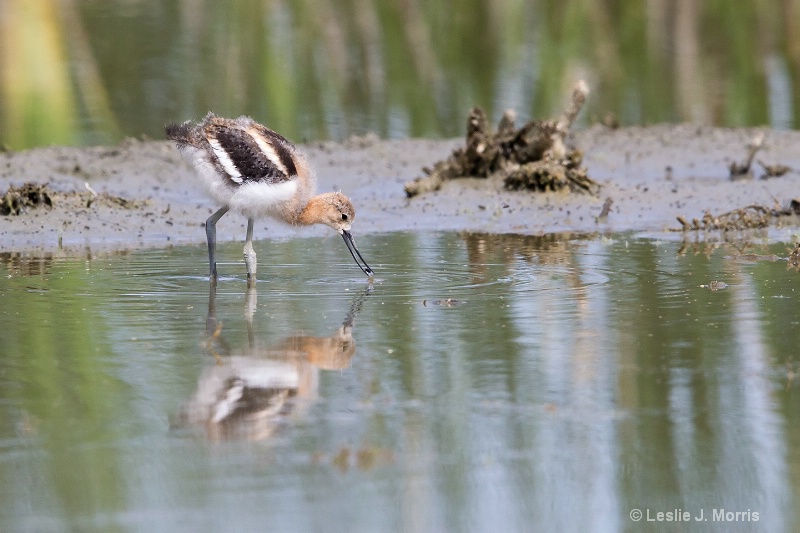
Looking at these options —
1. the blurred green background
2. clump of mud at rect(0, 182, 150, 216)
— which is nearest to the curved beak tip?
clump of mud at rect(0, 182, 150, 216)

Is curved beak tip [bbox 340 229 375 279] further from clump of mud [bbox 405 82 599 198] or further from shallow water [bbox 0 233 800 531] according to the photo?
clump of mud [bbox 405 82 599 198]

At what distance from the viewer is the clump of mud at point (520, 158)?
10680 mm

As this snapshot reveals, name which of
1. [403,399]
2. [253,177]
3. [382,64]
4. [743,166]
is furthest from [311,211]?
[382,64]

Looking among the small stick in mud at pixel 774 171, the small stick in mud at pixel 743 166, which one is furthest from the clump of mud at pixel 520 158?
the small stick in mud at pixel 774 171

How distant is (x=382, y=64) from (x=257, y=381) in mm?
11469

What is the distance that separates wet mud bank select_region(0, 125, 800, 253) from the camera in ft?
32.7

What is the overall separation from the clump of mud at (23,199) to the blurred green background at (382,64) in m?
2.97

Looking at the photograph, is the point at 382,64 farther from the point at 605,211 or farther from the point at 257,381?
the point at 257,381

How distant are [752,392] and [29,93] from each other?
1079cm

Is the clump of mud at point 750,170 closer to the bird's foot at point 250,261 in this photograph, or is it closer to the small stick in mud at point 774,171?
the small stick in mud at point 774,171

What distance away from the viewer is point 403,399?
5.13 m

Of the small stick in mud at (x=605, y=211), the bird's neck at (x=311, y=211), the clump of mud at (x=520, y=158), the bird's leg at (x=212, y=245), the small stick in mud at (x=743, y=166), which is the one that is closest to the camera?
the bird's leg at (x=212, y=245)

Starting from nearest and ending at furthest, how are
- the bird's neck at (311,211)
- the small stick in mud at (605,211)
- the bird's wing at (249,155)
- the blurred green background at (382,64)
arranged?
the bird's wing at (249,155)
the bird's neck at (311,211)
the small stick in mud at (605,211)
the blurred green background at (382,64)

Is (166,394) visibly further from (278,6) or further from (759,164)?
(278,6)
